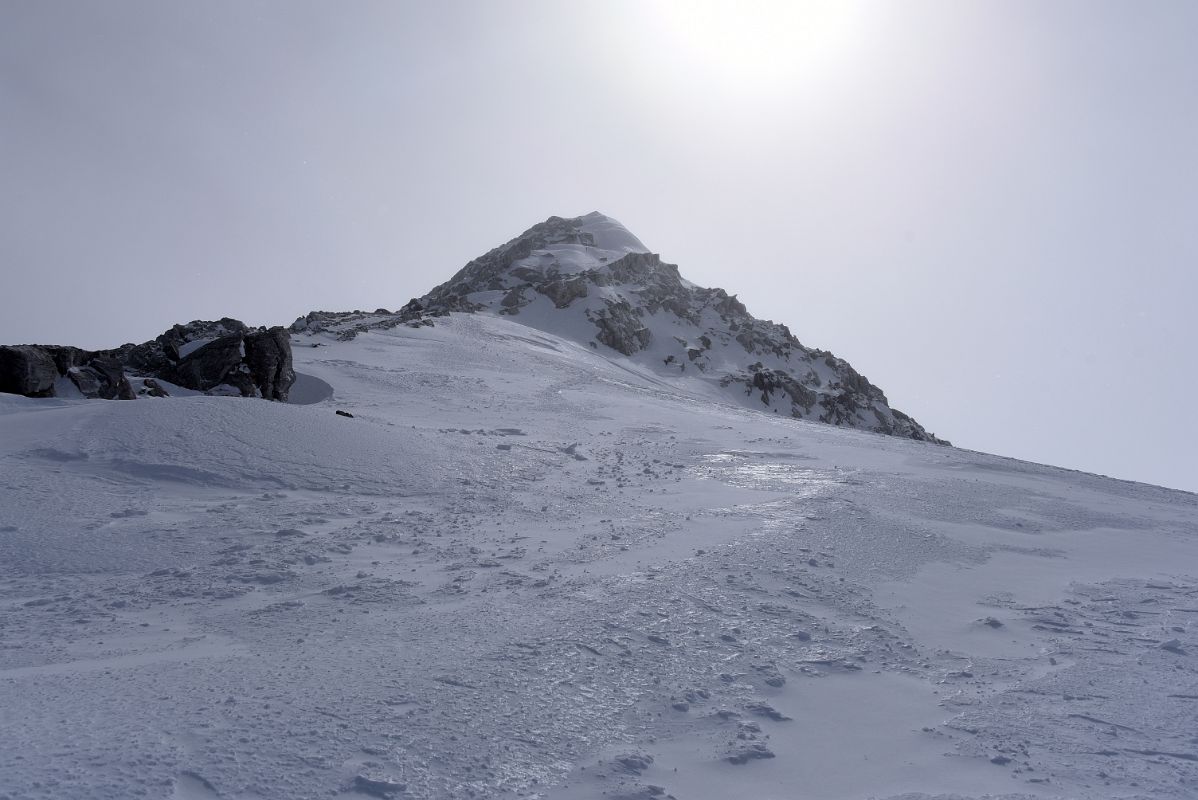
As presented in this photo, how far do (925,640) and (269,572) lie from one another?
634 cm

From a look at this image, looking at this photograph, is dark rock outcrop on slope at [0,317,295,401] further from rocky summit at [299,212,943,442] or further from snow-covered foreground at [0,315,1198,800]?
rocky summit at [299,212,943,442]

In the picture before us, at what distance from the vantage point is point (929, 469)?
17.4m

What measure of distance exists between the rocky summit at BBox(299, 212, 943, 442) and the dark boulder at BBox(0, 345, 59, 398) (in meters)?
27.3

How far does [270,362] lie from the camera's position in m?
21.0

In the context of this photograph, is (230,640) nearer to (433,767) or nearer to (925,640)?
(433,767)

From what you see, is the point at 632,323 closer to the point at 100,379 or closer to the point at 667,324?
the point at 667,324

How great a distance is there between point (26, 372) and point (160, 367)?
6220 mm

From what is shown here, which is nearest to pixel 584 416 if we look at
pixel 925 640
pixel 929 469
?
pixel 929 469

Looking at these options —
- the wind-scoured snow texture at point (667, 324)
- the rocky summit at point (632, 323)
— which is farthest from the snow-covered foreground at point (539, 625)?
the wind-scoured snow texture at point (667, 324)

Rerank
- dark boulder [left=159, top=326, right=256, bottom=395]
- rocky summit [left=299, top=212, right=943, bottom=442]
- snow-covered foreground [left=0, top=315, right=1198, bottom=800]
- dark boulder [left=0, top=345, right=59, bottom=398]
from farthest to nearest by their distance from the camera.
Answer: rocky summit [left=299, top=212, right=943, bottom=442] → dark boulder [left=159, top=326, right=256, bottom=395] → dark boulder [left=0, top=345, right=59, bottom=398] → snow-covered foreground [left=0, top=315, right=1198, bottom=800]

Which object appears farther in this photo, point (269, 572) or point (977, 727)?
point (269, 572)

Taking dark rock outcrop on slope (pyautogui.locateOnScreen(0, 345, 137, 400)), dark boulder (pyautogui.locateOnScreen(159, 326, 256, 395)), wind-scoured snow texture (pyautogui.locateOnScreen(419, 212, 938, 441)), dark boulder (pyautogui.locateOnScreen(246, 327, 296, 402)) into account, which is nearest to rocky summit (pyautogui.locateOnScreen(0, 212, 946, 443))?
wind-scoured snow texture (pyautogui.locateOnScreen(419, 212, 938, 441))

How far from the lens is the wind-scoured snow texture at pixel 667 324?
187 feet

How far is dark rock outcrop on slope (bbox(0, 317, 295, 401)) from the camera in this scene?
16016mm
